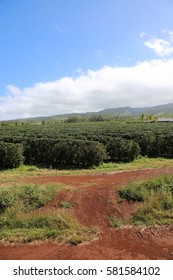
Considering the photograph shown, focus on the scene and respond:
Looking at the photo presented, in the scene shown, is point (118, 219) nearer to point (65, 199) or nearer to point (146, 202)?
point (146, 202)

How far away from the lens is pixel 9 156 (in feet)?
55.9

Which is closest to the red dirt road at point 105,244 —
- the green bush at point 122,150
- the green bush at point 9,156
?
the green bush at point 9,156

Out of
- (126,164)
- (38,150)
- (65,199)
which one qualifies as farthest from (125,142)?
(65,199)

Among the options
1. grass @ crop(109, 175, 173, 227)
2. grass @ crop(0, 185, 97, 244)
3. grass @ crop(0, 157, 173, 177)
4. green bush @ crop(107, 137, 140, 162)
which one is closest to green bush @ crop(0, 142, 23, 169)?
grass @ crop(0, 157, 173, 177)

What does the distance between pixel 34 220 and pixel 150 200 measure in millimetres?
3347

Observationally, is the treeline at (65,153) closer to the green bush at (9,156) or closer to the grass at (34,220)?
the green bush at (9,156)

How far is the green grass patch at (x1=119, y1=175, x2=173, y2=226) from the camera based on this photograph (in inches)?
324

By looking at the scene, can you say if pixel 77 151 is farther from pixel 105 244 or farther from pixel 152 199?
pixel 105 244

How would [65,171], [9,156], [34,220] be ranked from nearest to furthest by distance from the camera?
[34,220] < [65,171] < [9,156]

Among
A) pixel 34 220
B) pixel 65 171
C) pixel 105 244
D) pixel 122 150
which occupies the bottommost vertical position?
pixel 105 244

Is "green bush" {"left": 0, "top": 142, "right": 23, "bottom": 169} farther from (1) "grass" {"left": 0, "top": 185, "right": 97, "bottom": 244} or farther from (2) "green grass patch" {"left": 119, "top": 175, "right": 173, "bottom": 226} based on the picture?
(2) "green grass patch" {"left": 119, "top": 175, "right": 173, "bottom": 226}

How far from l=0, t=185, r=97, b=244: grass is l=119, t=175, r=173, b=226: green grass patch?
153 centimetres

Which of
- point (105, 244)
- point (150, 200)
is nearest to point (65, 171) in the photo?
point (150, 200)

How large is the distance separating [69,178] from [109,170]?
114 inches
